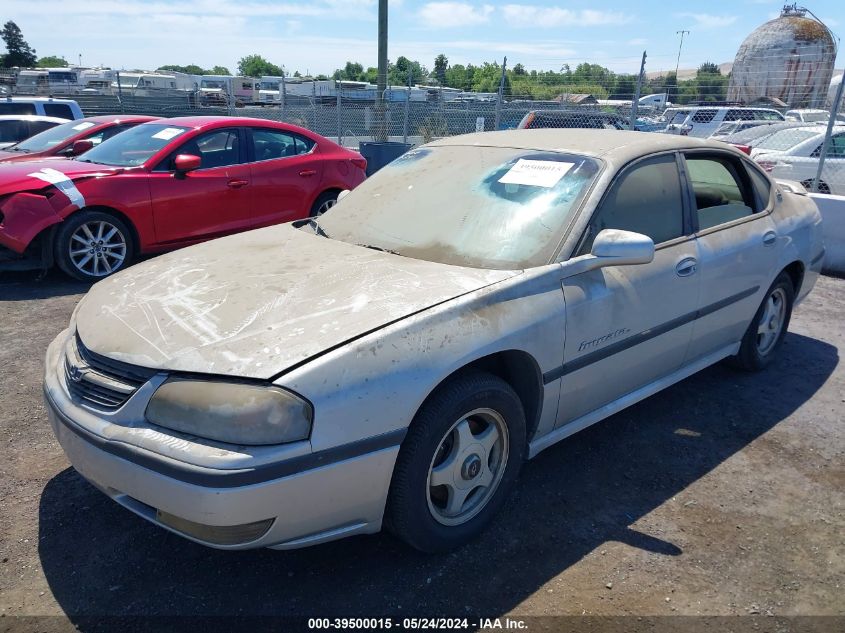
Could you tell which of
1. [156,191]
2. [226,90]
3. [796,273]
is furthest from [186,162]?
[226,90]

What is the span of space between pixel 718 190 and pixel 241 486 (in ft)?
11.1

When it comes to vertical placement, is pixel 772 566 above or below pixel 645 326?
below

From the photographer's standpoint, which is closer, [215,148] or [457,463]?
[457,463]

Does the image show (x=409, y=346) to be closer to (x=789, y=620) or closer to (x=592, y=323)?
(x=592, y=323)

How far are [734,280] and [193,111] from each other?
762 inches

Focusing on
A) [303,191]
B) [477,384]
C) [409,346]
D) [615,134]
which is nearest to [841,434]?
[615,134]

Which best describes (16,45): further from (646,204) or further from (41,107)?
(646,204)

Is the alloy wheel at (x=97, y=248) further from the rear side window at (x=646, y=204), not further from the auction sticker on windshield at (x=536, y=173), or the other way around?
the rear side window at (x=646, y=204)

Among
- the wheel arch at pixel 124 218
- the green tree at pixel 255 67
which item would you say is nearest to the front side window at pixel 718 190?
the wheel arch at pixel 124 218

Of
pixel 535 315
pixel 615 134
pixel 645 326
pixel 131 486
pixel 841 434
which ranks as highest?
pixel 615 134

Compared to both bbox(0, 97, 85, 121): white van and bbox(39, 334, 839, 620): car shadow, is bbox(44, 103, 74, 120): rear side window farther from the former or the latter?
bbox(39, 334, 839, 620): car shadow

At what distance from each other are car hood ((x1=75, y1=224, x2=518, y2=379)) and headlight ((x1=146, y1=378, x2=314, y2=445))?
0.23 feet

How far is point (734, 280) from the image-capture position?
12.4 feet

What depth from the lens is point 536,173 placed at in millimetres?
3230
